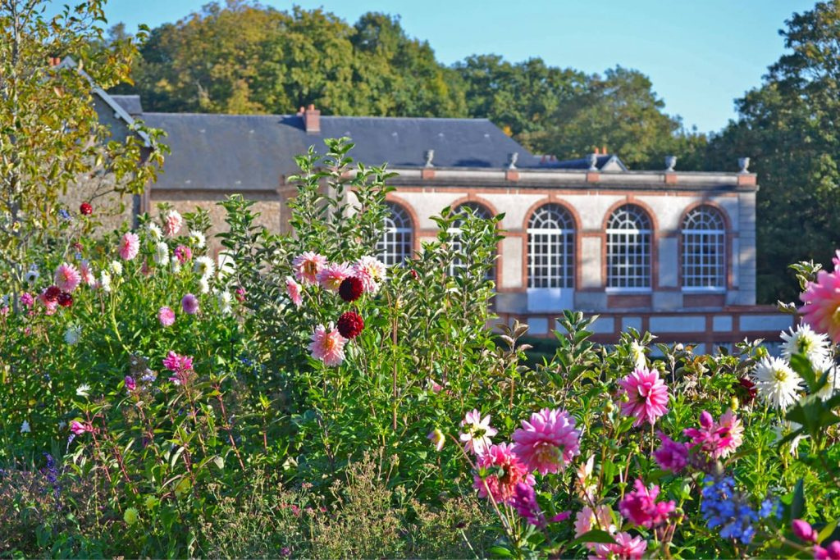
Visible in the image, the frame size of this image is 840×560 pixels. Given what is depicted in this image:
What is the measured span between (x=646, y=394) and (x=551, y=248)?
27.8 metres


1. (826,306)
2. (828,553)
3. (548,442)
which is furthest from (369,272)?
(828,553)

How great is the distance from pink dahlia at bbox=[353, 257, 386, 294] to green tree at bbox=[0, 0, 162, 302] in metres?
3.57

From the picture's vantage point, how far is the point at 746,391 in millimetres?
3635

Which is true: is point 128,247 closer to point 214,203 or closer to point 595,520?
point 595,520

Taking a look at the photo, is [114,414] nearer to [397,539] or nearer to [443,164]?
[397,539]

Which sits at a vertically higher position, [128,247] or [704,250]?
[128,247]

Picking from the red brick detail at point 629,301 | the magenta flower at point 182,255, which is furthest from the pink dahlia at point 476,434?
the red brick detail at point 629,301

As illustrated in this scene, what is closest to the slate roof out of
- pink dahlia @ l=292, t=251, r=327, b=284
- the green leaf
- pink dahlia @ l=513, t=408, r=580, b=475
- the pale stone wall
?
the pale stone wall

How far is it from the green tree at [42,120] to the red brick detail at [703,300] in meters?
25.1

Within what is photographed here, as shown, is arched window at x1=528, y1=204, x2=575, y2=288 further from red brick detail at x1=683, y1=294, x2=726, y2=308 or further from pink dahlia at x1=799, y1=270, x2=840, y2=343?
pink dahlia at x1=799, y1=270, x2=840, y2=343

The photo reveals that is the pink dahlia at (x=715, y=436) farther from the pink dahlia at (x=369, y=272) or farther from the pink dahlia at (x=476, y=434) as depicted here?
the pink dahlia at (x=369, y=272)

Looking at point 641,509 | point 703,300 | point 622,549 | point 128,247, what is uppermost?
point 128,247

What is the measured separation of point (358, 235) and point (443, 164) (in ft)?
92.4

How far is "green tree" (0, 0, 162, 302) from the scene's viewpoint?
23.3 ft
